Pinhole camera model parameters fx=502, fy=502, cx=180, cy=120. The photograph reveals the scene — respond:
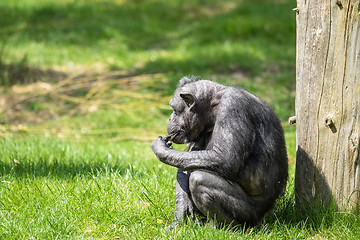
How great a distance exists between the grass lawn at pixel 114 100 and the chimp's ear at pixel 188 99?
943 millimetres

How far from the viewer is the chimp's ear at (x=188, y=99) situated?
3.97 metres

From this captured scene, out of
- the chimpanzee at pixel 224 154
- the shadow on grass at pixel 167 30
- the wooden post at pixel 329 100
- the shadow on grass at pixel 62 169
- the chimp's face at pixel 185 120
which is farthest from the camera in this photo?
the shadow on grass at pixel 167 30

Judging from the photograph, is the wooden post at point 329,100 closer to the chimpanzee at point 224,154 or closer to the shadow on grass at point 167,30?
the chimpanzee at point 224,154

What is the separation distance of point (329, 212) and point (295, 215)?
0.30 metres

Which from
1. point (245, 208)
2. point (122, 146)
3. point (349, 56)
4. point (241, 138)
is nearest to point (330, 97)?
point (349, 56)

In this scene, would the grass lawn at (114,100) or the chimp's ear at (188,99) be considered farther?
the grass lawn at (114,100)

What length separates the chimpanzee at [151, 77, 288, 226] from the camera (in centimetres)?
382

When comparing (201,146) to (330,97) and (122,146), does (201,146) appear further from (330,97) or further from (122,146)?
(122,146)

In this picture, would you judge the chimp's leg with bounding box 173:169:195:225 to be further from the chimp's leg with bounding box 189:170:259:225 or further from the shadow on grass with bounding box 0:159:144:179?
the shadow on grass with bounding box 0:159:144:179

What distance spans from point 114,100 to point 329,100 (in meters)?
5.80

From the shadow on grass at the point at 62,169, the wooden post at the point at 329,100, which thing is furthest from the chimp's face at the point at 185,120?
the shadow on grass at the point at 62,169

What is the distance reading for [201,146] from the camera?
4.23 m

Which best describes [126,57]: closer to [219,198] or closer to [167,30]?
[167,30]

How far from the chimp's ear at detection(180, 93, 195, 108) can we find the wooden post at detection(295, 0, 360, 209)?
3.01 ft
